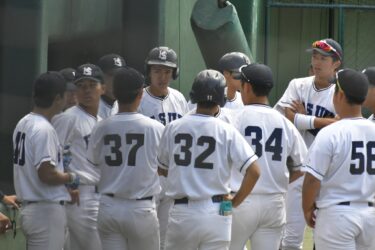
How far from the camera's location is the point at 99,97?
276 inches

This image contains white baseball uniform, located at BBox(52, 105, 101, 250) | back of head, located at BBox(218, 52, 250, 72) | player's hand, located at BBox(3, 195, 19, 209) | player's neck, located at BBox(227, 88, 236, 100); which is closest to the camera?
player's hand, located at BBox(3, 195, 19, 209)

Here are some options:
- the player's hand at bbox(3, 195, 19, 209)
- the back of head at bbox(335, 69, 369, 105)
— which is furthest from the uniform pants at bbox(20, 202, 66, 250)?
the back of head at bbox(335, 69, 369, 105)

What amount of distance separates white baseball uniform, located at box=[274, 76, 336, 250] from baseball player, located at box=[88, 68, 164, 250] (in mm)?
1671

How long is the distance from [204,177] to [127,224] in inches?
24.7

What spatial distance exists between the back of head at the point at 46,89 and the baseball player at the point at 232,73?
151 centimetres

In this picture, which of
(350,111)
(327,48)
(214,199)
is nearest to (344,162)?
(350,111)

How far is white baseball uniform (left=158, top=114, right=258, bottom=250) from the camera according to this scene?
19.5 feet

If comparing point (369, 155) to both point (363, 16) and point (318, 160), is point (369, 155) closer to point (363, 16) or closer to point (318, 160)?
point (318, 160)

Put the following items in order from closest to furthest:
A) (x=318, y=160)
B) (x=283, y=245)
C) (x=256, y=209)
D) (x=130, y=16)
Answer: (x=318, y=160)
(x=256, y=209)
(x=283, y=245)
(x=130, y=16)

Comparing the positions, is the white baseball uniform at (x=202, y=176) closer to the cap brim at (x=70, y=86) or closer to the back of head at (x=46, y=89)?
the back of head at (x=46, y=89)

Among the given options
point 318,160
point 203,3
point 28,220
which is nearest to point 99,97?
point 28,220

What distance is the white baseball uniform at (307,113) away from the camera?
781cm

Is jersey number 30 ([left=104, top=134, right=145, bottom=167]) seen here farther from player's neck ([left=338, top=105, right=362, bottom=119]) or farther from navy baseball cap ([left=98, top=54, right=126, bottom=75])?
player's neck ([left=338, top=105, right=362, bottom=119])

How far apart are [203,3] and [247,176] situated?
10.8 feet
